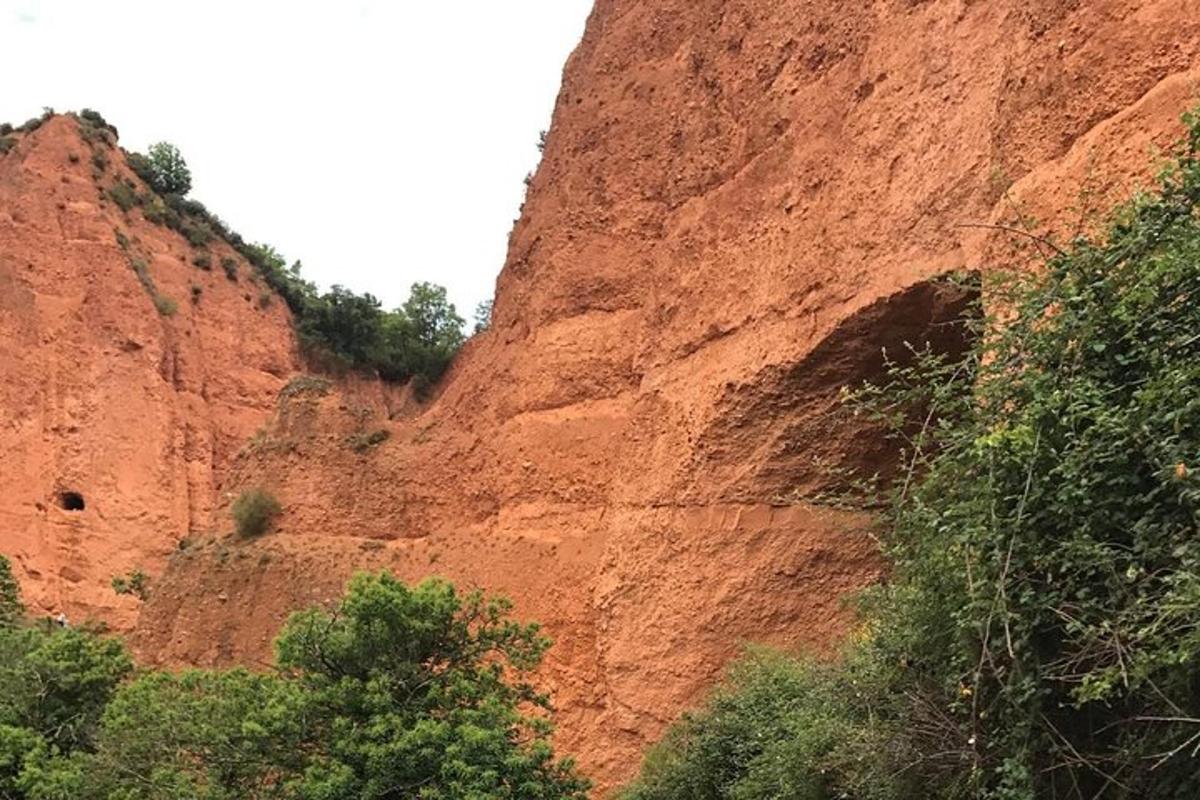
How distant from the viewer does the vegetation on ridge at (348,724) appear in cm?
980

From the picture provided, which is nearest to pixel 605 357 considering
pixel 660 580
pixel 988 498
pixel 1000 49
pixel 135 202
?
pixel 660 580

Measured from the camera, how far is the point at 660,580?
1401 centimetres

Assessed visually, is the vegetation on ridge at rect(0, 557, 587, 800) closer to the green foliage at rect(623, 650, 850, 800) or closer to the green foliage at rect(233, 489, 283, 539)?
the green foliage at rect(623, 650, 850, 800)

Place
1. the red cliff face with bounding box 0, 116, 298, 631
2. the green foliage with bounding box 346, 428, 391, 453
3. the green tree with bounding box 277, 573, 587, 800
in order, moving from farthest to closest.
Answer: the red cliff face with bounding box 0, 116, 298, 631
the green foliage with bounding box 346, 428, 391, 453
the green tree with bounding box 277, 573, 587, 800

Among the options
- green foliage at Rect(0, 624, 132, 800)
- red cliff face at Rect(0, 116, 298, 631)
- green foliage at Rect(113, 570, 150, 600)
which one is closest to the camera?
green foliage at Rect(0, 624, 132, 800)

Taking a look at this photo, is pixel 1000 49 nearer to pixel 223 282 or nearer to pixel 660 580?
pixel 660 580

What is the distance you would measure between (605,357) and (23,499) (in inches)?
732

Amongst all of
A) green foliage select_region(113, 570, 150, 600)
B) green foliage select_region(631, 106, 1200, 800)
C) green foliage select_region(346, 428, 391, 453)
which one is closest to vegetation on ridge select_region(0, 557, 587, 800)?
green foliage select_region(631, 106, 1200, 800)

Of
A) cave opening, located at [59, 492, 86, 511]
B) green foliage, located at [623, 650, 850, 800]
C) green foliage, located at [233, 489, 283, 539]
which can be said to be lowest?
green foliage, located at [623, 650, 850, 800]

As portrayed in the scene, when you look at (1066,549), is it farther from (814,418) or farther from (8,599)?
(8,599)

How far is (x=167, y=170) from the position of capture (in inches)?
1563

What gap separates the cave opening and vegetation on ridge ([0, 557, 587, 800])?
17.3 meters

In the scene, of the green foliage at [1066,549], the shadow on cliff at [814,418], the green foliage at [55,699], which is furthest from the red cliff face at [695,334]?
the green foliage at [55,699]

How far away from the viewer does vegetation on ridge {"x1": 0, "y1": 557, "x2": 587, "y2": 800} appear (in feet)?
32.1
